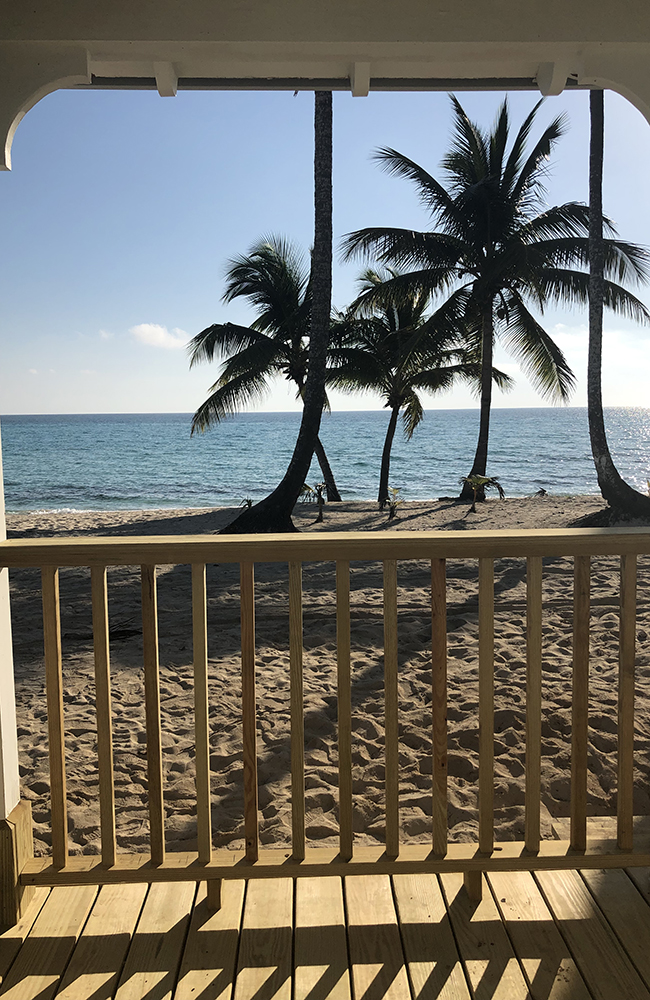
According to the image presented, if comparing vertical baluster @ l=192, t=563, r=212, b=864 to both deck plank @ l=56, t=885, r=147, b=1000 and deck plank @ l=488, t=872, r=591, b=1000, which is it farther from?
deck plank @ l=488, t=872, r=591, b=1000

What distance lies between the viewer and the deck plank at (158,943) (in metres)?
1.48

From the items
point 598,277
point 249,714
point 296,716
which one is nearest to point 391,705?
point 296,716

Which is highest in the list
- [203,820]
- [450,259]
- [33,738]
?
[450,259]

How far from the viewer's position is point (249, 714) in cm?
168

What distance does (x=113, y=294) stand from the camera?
1515 inches

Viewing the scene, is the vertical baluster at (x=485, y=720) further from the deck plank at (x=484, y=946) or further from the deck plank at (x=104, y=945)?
the deck plank at (x=104, y=945)

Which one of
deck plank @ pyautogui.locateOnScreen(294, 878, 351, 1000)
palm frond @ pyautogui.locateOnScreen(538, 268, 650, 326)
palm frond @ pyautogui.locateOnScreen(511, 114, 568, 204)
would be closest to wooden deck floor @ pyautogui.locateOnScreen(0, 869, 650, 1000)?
deck plank @ pyautogui.locateOnScreen(294, 878, 351, 1000)

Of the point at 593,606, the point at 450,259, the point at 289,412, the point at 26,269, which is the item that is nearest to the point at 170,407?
the point at 26,269

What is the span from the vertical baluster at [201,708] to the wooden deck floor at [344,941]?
0.21 metres

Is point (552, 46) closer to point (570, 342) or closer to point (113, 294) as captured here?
point (113, 294)

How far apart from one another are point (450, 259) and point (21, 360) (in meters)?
32.0

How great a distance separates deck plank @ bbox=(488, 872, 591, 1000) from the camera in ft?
4.76

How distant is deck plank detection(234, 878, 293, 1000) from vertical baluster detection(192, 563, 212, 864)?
20 centimetres

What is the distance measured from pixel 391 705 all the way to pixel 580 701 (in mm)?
478
